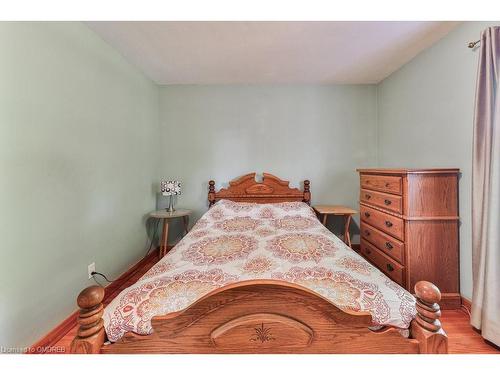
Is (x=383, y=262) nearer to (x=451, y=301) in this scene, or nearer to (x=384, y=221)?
(x=384, y=221)

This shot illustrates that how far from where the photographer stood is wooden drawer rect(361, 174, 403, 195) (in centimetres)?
200

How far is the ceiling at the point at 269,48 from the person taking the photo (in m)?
1.90

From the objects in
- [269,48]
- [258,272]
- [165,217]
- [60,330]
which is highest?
[269,48]

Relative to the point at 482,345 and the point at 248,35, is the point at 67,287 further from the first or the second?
the point at 482,345

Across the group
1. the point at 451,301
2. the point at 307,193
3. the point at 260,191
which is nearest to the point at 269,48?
the point at 260,191

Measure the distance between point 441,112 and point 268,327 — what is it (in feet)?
7.91

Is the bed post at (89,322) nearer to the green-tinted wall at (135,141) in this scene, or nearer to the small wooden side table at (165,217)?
the green-tinted wall at (135,141)

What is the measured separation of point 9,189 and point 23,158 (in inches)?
8.1

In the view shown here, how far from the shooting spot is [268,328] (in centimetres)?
87

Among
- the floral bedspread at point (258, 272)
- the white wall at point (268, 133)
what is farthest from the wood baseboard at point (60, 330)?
the white wall at point (268, 133)

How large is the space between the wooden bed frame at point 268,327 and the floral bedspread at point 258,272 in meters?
0.12

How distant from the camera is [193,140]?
319cm
